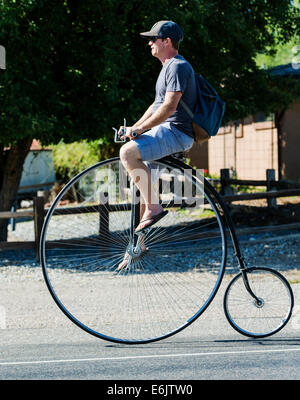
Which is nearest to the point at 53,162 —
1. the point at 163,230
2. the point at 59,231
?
the point at 59,231

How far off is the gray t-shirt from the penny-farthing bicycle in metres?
0.30

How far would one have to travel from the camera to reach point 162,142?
14.7 feet

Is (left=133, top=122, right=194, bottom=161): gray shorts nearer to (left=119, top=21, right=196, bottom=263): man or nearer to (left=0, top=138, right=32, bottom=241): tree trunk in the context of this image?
(left=119, top=21, right=196, bottom=263): man

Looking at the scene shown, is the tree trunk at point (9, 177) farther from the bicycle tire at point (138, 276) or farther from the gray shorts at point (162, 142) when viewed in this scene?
the gray shorts at point (162, 142)

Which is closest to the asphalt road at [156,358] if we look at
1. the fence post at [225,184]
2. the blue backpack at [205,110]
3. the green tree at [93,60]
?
the blue backpack at [205,110]

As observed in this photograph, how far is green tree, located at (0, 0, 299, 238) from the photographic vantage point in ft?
28.9

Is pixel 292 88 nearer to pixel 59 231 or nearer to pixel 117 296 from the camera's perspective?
pixel 59 231

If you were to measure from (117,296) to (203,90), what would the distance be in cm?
343

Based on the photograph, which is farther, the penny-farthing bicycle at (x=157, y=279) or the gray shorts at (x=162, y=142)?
the penny-farthing bicycle at (x=157, y=279)

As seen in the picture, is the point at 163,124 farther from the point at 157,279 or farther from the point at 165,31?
the point at 157,279

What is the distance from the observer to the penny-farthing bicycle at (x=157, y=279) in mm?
4633

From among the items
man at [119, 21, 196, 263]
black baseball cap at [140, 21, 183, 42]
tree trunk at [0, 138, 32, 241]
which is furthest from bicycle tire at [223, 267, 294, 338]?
tree trunk at [0, 138, 32, 241]

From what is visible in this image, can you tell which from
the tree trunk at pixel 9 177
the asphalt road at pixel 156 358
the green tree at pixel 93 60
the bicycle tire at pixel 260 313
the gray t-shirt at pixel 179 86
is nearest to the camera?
the asphalt road at pixel 156 358

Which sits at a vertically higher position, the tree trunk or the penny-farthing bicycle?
the tree trunk
